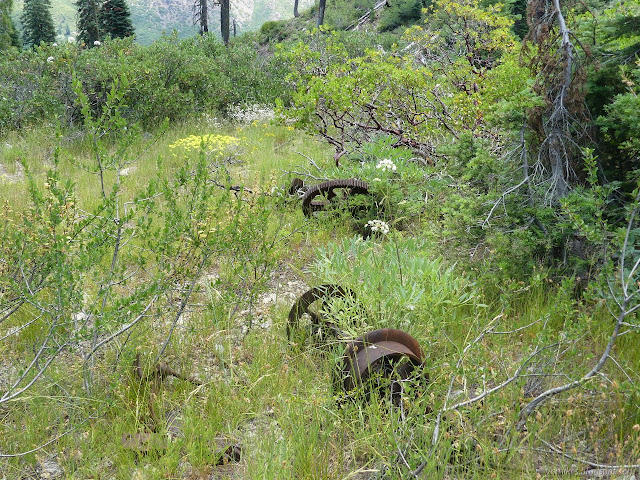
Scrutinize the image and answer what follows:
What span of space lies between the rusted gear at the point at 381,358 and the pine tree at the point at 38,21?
48.0 metres

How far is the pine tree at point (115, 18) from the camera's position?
34.2m

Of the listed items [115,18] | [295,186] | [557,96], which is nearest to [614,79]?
[557,96]

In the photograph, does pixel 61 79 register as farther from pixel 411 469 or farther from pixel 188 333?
pixel 411 469

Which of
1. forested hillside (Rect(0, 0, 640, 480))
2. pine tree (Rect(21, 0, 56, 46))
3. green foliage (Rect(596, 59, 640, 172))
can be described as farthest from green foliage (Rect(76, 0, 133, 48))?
green foliage (Rect(596, 59, 640, 172))

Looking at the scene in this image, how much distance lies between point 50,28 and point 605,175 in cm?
5097

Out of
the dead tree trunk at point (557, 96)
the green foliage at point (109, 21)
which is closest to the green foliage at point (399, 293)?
the dead tree trunk at point (557, 96)

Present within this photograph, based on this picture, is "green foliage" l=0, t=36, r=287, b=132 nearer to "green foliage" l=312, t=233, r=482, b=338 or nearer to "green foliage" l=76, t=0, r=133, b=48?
"green foliage" l=312, t=233, r=482, b=338

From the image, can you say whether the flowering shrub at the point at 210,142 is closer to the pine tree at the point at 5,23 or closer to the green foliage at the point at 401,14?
the green foliage at the point at 401,14

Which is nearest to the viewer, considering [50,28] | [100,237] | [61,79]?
[100,237]

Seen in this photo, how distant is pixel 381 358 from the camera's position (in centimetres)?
270

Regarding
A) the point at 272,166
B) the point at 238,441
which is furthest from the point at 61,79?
the point at 238,441

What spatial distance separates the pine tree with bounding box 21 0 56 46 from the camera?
137 feet

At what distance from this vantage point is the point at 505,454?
2191mm

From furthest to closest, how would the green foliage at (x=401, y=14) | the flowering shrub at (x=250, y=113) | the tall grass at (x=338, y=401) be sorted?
the green foliage at (x=401, y=14), the flowering shrub at (x=250, y=113), the tall grass at (x=338, y=401)
